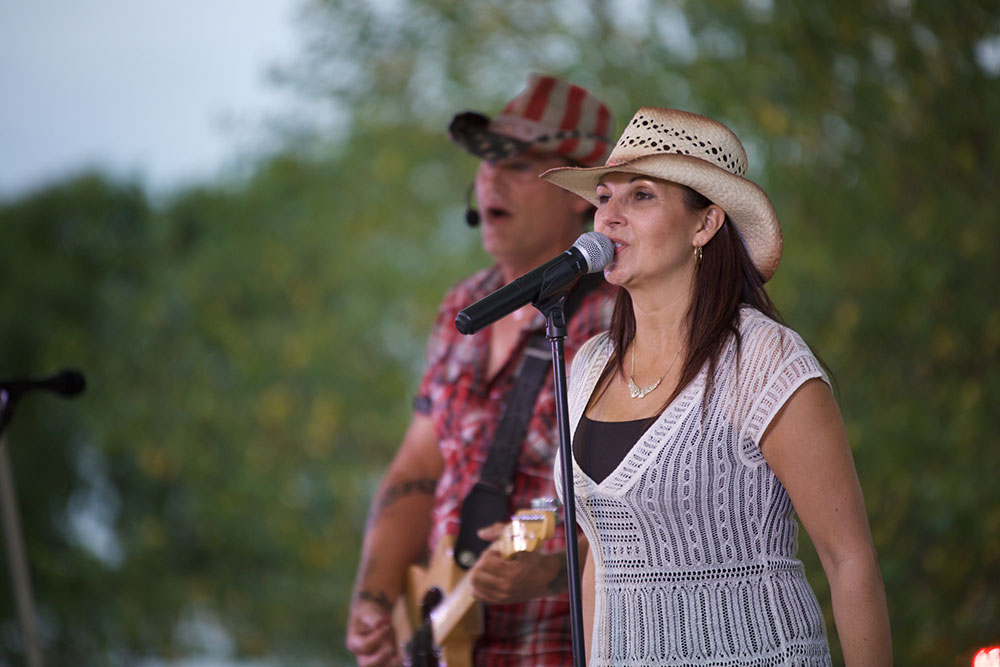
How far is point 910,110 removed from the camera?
4254mm

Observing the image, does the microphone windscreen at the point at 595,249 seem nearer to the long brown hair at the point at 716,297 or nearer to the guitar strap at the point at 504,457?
the long brown hair at the point at 716,297

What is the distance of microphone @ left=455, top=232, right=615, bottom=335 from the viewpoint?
1674mm

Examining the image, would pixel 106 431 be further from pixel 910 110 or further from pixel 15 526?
pixel 910 110

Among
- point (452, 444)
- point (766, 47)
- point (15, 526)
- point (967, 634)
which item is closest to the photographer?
point (452, 444)

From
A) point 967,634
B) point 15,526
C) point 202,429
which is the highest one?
point 202,429

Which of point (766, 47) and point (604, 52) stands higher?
point (604, 52)

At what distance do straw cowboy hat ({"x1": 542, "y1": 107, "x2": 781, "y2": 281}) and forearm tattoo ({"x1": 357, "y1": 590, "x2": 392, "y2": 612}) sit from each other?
1.57 meters

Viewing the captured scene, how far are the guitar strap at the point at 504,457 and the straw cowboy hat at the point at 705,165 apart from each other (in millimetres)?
698

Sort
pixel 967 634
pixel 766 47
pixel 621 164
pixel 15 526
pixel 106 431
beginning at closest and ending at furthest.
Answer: pixel 621 164 → pixel 15 526 → pixel 967 634 → pixel 766 47 → pixel 106 431

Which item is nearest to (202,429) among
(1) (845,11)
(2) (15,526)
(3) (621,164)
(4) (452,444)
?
(2) (15,526)

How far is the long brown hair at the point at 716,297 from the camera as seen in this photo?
1.82 metres

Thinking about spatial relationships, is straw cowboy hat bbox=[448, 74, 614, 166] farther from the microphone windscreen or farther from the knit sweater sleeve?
the knit sweater sleeve

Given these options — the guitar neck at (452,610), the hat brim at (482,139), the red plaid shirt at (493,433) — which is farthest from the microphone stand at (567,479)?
the hat brim at (482,139)

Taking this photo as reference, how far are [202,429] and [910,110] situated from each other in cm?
424
